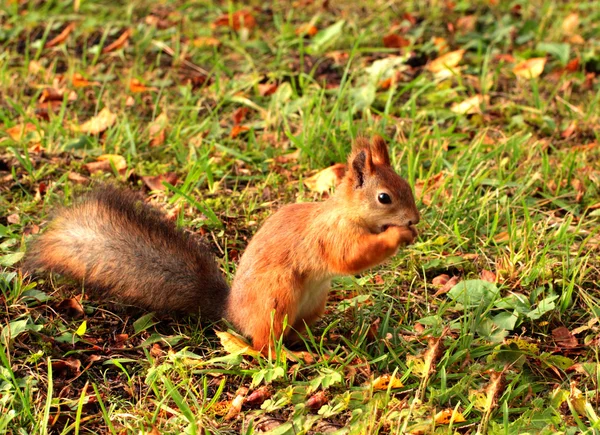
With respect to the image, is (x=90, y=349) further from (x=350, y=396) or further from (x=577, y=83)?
(x=577, y=83)

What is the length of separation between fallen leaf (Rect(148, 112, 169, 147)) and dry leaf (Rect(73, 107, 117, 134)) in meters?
0.16

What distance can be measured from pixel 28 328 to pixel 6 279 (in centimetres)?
21

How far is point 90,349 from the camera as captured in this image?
2.10 m

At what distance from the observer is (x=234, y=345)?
82.1 inches

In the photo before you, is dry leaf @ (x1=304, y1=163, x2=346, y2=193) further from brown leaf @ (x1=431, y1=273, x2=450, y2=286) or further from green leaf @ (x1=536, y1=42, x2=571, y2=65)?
green leaf @ (x1=536, y1=42, x2=571, y2=65)

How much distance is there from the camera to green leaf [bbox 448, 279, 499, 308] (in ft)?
7.41

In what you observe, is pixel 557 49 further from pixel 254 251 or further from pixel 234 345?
pixel 234 345

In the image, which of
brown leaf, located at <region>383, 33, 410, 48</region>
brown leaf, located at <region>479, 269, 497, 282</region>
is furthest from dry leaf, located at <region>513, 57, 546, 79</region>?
brown leaf, located at <region>479, 269, 497, 282</region>

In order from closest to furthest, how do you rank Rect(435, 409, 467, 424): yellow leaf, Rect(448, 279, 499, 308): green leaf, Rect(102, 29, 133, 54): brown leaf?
Rect(435, 409, 467, 424): yellow leaf
Rect(448, 279, 499, 308): green leaf
Rect(102, 29, 133, 54): brown leaf

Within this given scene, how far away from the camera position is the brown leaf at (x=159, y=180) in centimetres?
286

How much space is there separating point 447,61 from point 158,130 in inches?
53.3

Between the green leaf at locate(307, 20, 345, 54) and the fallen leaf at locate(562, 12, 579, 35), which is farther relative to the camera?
the fallen leaf at locate(562, 12, 579, 35)

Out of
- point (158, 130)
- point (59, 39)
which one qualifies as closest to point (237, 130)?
point (158, 130)

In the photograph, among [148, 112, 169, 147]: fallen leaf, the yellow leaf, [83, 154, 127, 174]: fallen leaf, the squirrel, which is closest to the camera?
the yellow leaf
